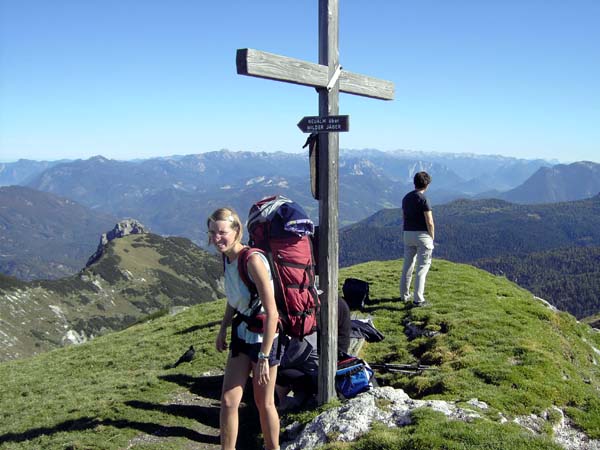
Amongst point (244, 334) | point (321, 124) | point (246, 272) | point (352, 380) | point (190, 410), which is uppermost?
point (321, 124)

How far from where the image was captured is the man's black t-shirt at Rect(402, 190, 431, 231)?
16.0m

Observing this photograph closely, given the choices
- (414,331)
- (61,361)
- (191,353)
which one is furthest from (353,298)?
(61,361)

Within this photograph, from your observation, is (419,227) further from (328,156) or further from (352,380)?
(328,156)

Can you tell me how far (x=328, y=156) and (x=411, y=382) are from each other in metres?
5.62

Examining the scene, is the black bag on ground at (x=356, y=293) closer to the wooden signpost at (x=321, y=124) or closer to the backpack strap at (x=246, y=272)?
the wooden signpost at (x=321, y=124)

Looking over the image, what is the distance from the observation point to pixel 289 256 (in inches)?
321

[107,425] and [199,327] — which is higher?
[107,425]

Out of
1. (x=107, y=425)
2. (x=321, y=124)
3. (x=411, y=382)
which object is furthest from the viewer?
(x=411, y=382)

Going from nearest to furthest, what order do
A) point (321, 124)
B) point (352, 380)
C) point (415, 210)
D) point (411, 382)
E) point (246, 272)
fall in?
point (246, 272)
point (321, 124)
point (352, 380)
point (411, 382)
point (415, 210)

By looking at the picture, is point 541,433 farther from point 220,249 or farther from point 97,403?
point 97,403

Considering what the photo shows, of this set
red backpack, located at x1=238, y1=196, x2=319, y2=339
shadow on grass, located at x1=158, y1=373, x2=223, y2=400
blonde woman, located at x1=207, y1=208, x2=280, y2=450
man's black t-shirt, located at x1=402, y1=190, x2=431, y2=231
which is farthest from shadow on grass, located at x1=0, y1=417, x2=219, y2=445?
man's black t-shirt, located at x1=402, y1=190, x2=431, y2=231

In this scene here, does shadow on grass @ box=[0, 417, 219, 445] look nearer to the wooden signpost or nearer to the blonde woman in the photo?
the blonde woman

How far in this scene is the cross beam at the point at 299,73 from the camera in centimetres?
757

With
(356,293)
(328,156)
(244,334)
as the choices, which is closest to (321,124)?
(328,156)
